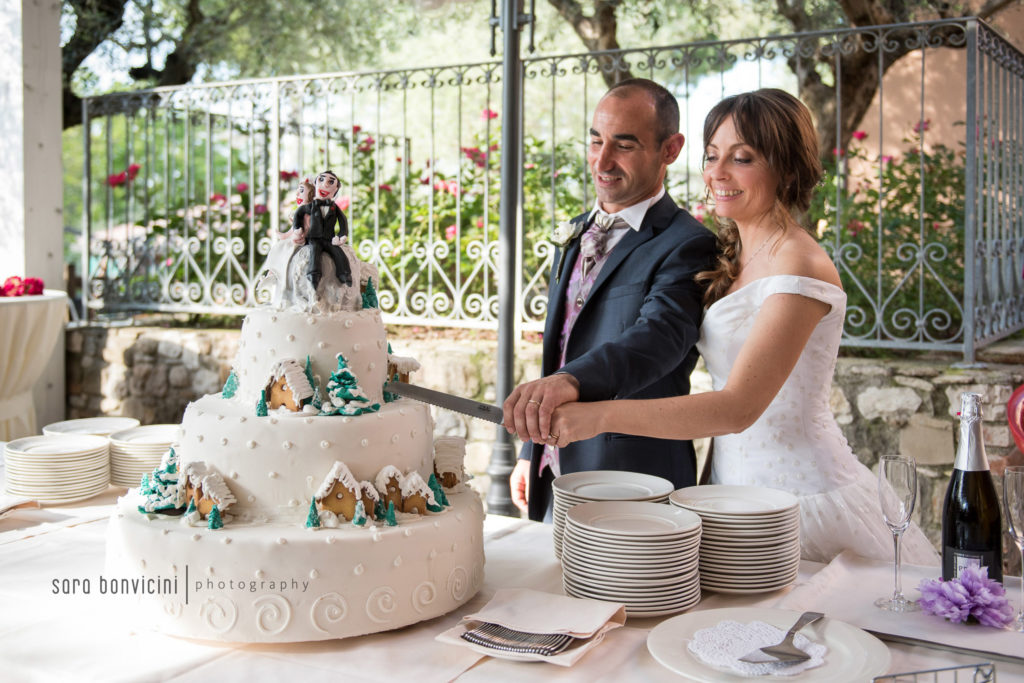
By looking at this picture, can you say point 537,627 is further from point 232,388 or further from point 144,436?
point 144,436

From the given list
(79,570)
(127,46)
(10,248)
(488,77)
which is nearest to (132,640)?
(79,570)

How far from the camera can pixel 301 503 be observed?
174 centimetres

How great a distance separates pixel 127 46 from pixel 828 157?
761cm

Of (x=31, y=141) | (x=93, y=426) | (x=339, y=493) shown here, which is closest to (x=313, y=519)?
(x=339, y=493)

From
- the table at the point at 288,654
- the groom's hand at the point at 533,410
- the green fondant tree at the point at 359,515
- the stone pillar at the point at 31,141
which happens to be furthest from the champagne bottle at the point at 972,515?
the stone pillar at the point at 31,141

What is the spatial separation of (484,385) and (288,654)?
171 inches

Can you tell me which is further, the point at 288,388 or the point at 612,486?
the point at 612,486

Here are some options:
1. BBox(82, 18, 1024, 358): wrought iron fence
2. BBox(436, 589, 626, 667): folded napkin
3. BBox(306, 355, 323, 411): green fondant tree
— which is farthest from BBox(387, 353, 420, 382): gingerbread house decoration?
BBox(82, 18, 1024, 358): wrought iron fence

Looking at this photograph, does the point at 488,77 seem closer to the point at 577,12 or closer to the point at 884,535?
the point at 577,12

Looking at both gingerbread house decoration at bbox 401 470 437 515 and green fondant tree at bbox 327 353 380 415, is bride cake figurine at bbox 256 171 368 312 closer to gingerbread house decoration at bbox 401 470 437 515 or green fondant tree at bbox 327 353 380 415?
green fondant tree at bbox 327 353 380 415

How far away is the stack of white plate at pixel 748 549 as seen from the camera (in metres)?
1.88

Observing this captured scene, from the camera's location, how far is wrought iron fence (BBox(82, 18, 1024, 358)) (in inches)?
202

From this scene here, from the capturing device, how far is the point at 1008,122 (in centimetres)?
567

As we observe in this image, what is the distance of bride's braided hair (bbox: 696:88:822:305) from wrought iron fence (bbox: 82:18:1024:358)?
191 cm
